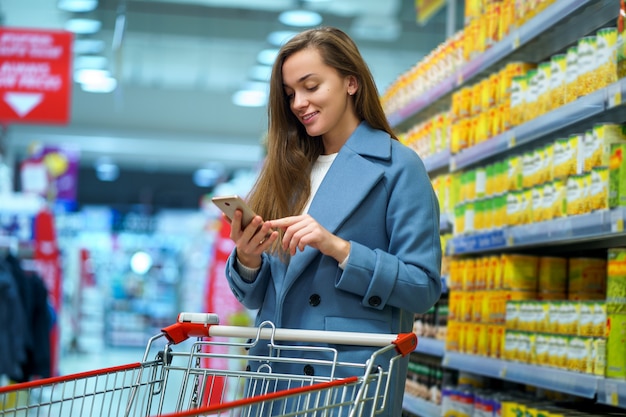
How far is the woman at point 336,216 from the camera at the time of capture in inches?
75.9

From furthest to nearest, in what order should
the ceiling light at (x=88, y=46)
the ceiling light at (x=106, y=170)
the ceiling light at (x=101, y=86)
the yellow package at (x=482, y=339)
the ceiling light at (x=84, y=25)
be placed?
1. the ceiling light at (x=106, y=170)
2. the ceiling light at (x=101, y=86)
3. the ceiling light at (x=88, y=46)
4. the ceiling light at (x=84, y=25)
5. the yellow package at (x=482, y=339)

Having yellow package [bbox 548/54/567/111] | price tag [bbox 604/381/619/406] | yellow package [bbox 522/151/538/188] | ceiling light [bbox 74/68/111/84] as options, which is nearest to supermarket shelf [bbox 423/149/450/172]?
yellow package [bbox 522/151/538/188]

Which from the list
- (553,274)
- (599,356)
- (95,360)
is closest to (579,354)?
(599,356)

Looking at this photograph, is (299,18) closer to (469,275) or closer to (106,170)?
(469,275)

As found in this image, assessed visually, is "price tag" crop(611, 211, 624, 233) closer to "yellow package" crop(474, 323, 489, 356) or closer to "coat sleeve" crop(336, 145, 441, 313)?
"coat sleeve" crop(336, 145, 441, 313)

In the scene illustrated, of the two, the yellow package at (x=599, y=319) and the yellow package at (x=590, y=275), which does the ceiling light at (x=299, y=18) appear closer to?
the yellow package at (x=590, y=275)

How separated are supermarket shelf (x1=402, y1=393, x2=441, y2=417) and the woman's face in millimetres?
2151

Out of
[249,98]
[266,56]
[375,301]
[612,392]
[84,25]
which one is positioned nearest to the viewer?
[375,301]

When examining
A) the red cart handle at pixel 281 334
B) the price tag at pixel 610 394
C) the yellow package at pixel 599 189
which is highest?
the yellow package at pixel 599 189

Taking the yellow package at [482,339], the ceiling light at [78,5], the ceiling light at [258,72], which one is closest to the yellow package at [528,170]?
the yellow package at [482,339]

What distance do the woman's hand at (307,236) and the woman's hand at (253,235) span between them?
47 mm

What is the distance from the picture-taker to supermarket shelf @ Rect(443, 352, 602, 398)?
2588mm

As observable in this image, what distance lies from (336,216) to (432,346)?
7.16ft

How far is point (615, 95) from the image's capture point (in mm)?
2467
